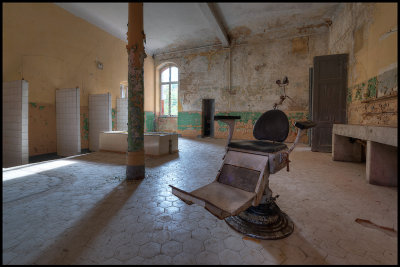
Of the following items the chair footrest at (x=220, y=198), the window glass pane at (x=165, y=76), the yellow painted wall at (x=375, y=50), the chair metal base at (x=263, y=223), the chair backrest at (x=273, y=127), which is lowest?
the chair metal base at (x=263, y=223)

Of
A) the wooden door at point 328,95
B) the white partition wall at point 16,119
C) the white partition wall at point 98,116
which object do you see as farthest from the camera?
the white partition wall at point 98,116

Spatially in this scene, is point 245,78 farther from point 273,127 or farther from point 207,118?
point 273,127

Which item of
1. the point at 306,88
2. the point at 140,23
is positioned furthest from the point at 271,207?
the point at 306,88

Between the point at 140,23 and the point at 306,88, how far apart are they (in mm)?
6713

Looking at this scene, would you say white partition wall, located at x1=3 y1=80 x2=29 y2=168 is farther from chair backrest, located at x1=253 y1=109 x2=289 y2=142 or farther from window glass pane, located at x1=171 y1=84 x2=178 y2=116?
window glass pane, located at x1=171 y1=84 x2=178 y2=116

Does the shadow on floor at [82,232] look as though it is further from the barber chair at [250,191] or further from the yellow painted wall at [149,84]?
the yellow painted wall at [149,84]

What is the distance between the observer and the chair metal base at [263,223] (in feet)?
4.76

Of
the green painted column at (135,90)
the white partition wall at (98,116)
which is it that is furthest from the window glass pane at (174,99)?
the green painted column at (135,90)

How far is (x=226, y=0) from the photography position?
965 mm

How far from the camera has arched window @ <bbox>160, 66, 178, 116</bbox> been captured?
32.9ft

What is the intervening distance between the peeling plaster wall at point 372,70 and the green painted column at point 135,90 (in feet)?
8.33

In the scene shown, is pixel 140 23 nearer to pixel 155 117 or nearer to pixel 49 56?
pixel 49 56

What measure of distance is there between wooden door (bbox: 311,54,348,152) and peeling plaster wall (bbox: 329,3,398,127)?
0.53 feet

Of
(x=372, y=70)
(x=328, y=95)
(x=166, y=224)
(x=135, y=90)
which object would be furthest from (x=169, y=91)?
(x=166, y=224)
